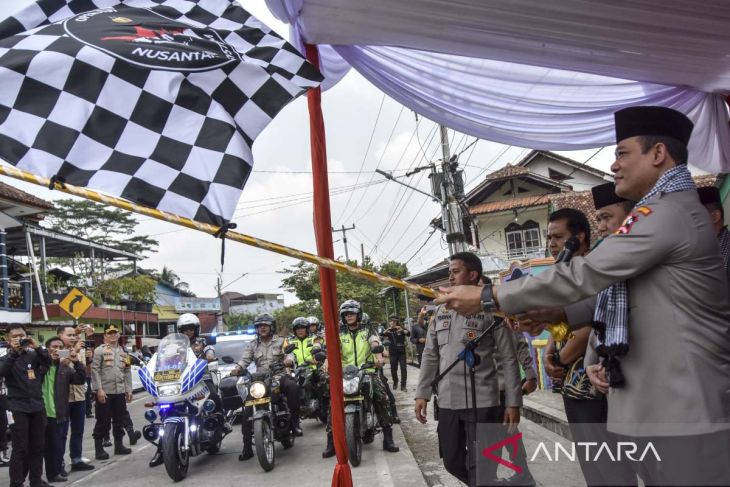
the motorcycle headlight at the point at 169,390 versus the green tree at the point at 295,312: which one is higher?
the green tree at the point at 295,312

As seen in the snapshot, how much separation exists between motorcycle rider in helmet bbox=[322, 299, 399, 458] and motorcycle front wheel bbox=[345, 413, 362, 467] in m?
0.68

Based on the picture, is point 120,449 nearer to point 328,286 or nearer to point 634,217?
point 328,286

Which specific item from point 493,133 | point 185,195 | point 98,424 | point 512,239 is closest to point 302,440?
point 98,424

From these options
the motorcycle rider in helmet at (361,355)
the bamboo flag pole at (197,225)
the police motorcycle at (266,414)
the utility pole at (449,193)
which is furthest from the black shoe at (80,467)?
the utility pole at (449,193)

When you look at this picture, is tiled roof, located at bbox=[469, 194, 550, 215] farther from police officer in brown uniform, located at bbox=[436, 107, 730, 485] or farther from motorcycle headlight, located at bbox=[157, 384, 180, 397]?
police officer in brown uniform, located at bbox=[436, 107, 730, 485]

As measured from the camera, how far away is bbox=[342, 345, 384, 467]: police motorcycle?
609 centimetres

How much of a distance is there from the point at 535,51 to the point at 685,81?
1.31 m

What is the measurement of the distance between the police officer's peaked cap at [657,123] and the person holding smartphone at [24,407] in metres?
6.79

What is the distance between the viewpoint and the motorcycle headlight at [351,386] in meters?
6.46

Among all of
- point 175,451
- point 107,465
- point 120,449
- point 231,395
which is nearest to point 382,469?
point 175,451

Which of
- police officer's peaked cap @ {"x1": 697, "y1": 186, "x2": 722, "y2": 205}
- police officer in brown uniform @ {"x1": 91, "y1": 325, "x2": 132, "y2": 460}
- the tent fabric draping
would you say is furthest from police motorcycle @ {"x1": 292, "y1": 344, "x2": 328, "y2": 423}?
police officer's peaked cap @ {"x1": 697, "y1": 186, "x2": 722, "y2": 205}

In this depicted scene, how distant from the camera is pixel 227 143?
A: 2709mm

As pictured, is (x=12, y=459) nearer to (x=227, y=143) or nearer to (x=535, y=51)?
(x=227, y=143)

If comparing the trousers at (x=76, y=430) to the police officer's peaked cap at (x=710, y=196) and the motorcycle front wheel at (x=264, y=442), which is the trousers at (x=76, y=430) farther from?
the police officer's peaked cap at (x=710, y=196)
